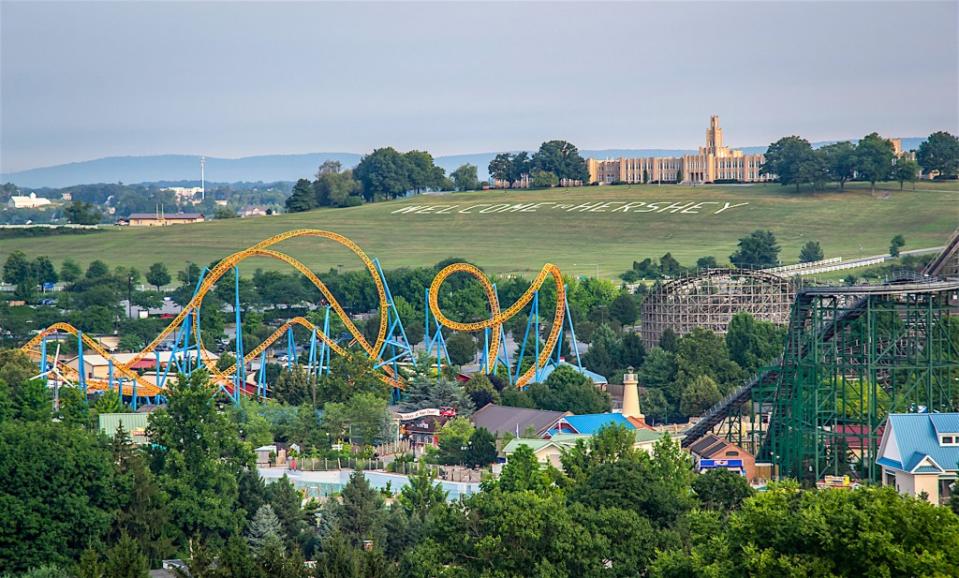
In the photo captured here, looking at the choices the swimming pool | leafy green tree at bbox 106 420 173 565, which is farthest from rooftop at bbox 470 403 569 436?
leafy green tree at bbox 106 420 173 565

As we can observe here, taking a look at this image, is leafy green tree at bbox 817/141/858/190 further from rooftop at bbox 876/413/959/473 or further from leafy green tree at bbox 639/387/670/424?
rooftop at bbox 876/413/959/473

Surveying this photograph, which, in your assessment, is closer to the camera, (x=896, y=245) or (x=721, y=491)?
(x=721, y=491)

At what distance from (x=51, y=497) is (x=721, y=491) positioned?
18.0 m

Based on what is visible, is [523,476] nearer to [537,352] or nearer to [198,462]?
[198,462]

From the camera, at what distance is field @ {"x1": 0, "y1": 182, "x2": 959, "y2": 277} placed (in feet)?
527

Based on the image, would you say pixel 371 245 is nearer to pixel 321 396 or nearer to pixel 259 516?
pixel 321 396

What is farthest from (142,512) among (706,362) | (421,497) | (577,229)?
(577,229)

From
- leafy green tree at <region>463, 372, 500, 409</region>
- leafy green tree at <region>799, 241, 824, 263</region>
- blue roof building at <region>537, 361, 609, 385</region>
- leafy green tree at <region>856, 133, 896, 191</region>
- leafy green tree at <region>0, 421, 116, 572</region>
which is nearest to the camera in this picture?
leafy green tree at <region>0, 421, 116, 572</region>

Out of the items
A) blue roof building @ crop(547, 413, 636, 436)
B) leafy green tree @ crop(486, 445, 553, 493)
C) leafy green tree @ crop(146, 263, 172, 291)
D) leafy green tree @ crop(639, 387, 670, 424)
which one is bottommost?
leafy green tree @ crop(146, 263, 172, 291)

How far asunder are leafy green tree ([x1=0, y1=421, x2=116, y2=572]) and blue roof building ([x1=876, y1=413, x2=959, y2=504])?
21412mm

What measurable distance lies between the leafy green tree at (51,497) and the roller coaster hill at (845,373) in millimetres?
21197

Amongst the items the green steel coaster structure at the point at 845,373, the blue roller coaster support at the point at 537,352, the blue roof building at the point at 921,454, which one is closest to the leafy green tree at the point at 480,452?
the green steel coaster structure at the point at 845,373

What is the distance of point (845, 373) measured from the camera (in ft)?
212

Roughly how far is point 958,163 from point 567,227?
3989cm
